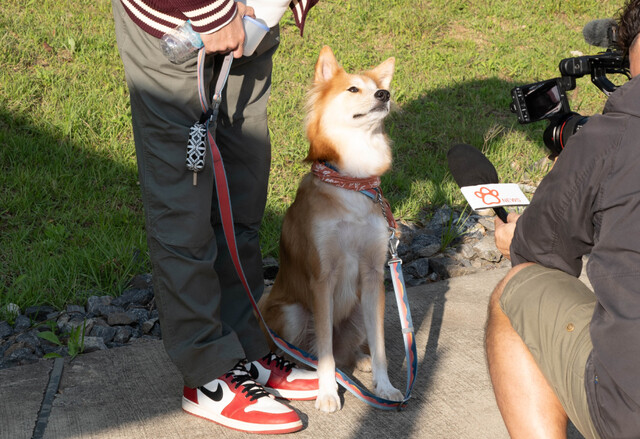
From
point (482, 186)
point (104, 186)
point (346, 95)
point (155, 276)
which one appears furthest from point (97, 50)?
point (482, 186)

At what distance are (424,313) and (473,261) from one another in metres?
0.96

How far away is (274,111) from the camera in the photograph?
17.9 ft

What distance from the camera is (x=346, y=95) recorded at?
285 centimetres

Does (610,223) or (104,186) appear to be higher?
(610,223)

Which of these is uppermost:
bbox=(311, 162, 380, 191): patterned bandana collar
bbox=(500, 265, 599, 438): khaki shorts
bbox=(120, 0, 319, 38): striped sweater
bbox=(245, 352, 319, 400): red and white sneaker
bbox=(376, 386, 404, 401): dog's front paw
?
bbox=(120, 0, 319, 38): striped sweater

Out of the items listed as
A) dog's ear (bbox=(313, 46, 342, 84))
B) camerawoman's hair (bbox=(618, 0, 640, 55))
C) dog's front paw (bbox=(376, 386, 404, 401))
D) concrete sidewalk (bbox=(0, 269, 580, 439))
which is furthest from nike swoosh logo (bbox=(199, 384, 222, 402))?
camerawoman's hair (bbox=(618, 0, 640, 55))

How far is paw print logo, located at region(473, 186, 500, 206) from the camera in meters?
2.08

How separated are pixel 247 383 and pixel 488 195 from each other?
1.14m

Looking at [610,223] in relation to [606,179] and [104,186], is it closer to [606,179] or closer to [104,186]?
[606,179]

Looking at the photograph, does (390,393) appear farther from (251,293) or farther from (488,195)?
(488,195)

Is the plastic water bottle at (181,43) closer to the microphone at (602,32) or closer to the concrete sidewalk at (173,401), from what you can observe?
the concrete sidewalk at (173,401)

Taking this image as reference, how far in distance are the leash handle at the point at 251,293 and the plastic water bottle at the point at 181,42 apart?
0.05 m

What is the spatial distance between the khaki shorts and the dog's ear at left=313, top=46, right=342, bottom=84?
1.44 metres

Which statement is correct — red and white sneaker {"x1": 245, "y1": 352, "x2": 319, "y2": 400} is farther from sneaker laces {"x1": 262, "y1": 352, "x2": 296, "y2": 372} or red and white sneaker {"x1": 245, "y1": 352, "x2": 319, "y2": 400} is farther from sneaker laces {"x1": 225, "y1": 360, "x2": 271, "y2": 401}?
sneaker laces {"x1": 225, "y1": 360, "x2": 271, "y2": 401}
